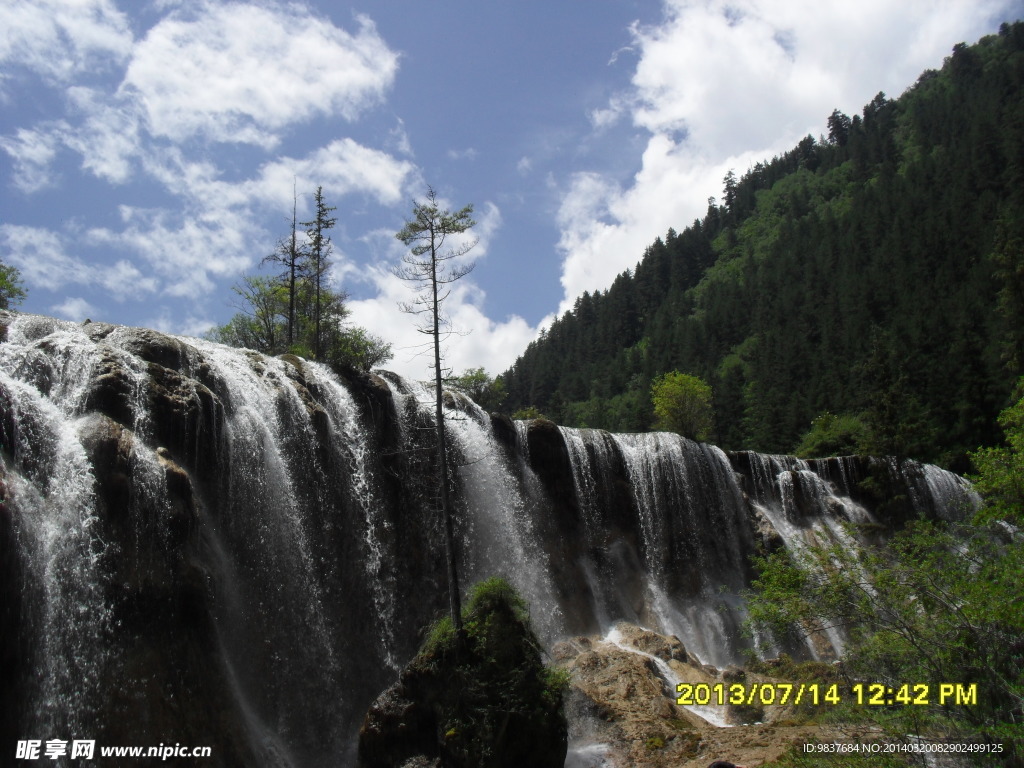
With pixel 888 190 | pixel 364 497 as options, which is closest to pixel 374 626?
pixel 364 497

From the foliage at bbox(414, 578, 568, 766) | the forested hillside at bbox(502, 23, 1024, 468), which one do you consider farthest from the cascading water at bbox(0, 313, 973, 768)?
the forested hillside at bbox(502, 23, 1024, 468)

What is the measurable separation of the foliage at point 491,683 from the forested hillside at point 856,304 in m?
32.4

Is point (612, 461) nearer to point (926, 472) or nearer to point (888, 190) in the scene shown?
point (926, 472)

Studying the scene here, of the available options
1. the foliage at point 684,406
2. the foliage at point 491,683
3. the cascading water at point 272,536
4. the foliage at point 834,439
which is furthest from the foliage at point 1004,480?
the foliage at point 684,406

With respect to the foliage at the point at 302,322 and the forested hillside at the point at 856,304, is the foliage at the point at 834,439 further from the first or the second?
the foliage at the point at 302,322

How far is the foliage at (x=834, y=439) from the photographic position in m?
50.3

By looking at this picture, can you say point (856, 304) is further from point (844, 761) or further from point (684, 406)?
point (844, 761)

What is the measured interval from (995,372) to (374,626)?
5022 cm

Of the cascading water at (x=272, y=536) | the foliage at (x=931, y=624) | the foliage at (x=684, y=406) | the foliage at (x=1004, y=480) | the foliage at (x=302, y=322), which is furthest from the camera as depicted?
the foliage at (x=684, y=406)
